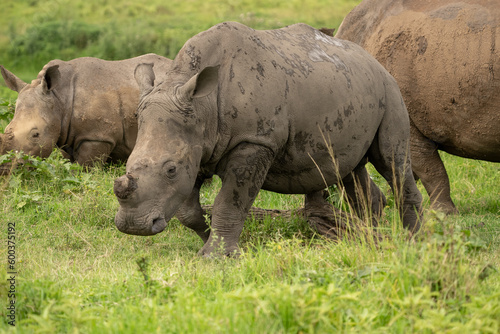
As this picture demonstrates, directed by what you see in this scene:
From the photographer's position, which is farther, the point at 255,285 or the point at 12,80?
the point at 12,80

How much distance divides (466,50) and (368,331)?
15.5 feet

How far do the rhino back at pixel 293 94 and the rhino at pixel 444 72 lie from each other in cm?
128

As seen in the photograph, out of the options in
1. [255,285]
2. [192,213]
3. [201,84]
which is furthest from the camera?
[192,213]

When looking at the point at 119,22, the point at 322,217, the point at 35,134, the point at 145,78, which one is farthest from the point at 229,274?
the point at 119,22

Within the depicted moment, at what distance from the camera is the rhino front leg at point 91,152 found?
8.42 m

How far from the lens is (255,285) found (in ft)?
14.5

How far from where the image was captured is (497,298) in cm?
385

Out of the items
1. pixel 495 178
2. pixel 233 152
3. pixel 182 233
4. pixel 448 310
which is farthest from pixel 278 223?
pixel 495 178

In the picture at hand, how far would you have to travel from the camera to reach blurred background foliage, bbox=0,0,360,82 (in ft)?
60.2

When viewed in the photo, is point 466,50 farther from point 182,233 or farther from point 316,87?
point 182,233

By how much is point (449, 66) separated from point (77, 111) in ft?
14.4

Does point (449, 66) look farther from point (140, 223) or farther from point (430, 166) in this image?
point (140, 223)

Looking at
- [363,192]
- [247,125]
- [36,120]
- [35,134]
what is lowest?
[35,134]

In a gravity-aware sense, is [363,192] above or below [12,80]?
below
